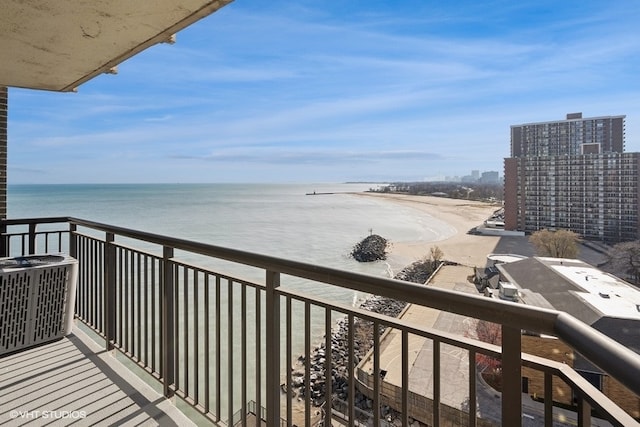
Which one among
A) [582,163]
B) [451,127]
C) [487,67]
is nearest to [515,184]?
[582,163]

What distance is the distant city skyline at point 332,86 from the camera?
34.6ft

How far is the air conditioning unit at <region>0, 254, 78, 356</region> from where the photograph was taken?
221 cm

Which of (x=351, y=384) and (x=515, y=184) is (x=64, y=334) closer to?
(x=351, y=384)

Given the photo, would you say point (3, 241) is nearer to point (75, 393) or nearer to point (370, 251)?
point (75, 393)

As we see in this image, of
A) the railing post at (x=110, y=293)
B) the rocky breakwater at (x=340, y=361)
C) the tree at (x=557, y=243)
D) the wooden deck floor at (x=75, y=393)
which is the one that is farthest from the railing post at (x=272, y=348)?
the tree at (x=557, y=243)

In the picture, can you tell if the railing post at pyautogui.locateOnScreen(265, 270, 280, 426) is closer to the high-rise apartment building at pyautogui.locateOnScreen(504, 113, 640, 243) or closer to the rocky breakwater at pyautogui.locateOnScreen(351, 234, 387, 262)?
the rocky breakwater at pyautogui.locateOnScreen(351, 234, 387, 262)

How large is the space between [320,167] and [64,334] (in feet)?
293

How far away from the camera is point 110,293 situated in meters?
2.42

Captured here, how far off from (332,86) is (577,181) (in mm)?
23114

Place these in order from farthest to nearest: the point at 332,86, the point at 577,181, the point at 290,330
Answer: the point at 332,86
the point at 577,181
the point at 290,330

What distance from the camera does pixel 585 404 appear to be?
68 centimetres

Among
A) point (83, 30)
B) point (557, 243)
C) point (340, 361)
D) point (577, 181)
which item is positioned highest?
point (577, 181)

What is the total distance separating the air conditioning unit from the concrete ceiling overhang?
1359 mm

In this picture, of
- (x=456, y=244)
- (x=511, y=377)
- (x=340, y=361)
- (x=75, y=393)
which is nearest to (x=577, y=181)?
(x=456, y=244)
